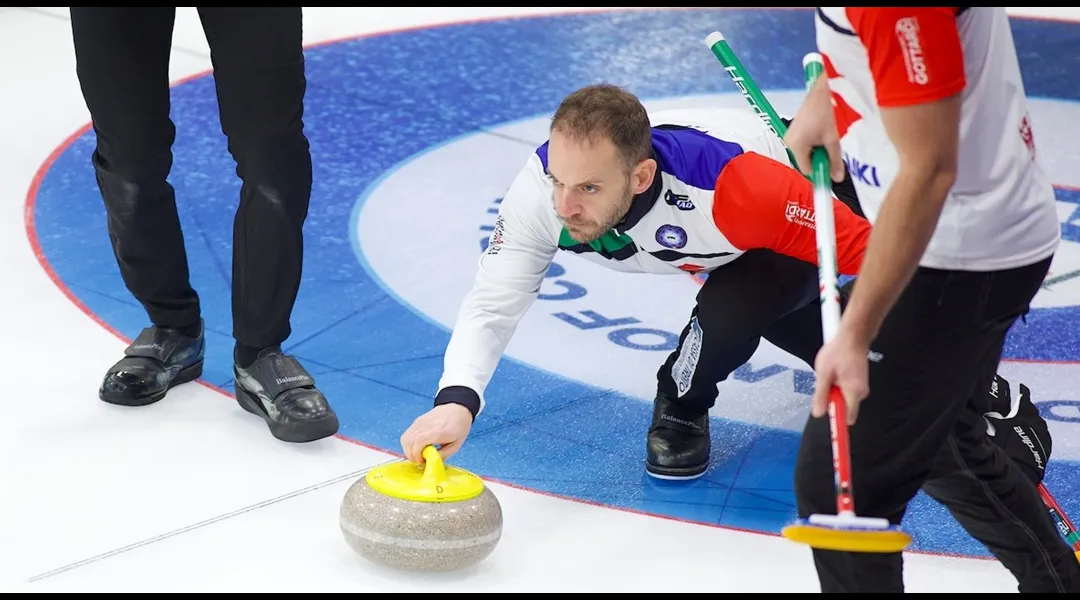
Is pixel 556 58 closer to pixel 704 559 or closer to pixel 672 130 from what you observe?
pixel 672 130

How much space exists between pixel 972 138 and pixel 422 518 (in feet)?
3.75

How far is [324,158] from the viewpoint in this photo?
4.88 metres

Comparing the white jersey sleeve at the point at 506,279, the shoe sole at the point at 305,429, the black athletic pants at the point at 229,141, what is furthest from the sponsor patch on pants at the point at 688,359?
the black athletic pants at the point at 229,141

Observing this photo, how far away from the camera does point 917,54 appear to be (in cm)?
174

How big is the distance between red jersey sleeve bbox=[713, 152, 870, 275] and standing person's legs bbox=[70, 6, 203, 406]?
123cm

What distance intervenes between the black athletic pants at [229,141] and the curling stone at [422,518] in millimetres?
719

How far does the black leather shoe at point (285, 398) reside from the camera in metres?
3.12

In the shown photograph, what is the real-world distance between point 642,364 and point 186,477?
1.16 m

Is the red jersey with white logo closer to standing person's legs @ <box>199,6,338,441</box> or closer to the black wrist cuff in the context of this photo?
the black wrist cuff

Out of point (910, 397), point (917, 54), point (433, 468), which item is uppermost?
point (917, 54)

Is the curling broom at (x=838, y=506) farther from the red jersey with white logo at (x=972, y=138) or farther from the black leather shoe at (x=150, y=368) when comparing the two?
the black leather shoe at (x=150, y=368)

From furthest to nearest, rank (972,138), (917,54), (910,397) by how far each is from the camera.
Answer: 1. (910,397)
2. (972,138)
3. (917,54)

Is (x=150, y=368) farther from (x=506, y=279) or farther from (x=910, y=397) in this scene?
(x=910, y=397)

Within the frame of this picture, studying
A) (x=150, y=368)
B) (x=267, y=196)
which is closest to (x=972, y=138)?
(x=267, y=196)
